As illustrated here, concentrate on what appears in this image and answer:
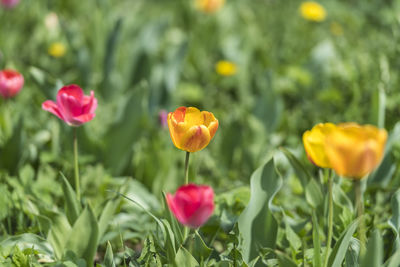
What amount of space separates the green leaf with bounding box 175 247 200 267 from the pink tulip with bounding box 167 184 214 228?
0.18 metres

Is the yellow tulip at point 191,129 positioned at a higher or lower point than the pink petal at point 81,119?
higher

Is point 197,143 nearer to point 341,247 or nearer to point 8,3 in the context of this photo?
point 341,247

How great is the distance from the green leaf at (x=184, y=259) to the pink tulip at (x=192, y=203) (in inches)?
7.1

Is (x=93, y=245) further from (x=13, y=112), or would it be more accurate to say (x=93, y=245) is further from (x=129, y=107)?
(x=13, y=112)

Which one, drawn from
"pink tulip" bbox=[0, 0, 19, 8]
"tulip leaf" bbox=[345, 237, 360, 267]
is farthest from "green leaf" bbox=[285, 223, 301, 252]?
"pink tulip" bbox=[0, 0, 19, 8]

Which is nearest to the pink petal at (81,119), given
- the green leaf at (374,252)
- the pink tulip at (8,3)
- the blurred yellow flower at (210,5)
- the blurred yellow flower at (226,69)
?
the green leaf at (374,252)

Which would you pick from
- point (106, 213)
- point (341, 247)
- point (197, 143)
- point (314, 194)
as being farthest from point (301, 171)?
point (106, 213)

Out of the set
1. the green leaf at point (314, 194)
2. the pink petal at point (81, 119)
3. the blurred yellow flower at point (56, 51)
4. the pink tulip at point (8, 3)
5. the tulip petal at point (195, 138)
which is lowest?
the green leaf at point (314, 194)

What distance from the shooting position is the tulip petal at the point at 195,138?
109 cm

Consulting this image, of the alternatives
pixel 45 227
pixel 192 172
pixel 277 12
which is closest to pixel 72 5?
pixel 277 12

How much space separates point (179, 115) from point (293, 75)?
6.05 ft

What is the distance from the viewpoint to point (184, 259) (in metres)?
1.14

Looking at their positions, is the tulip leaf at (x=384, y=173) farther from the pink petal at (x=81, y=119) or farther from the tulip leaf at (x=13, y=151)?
the tulip leaf at (x=13, y=151)

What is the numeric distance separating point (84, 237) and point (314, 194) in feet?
2.32
